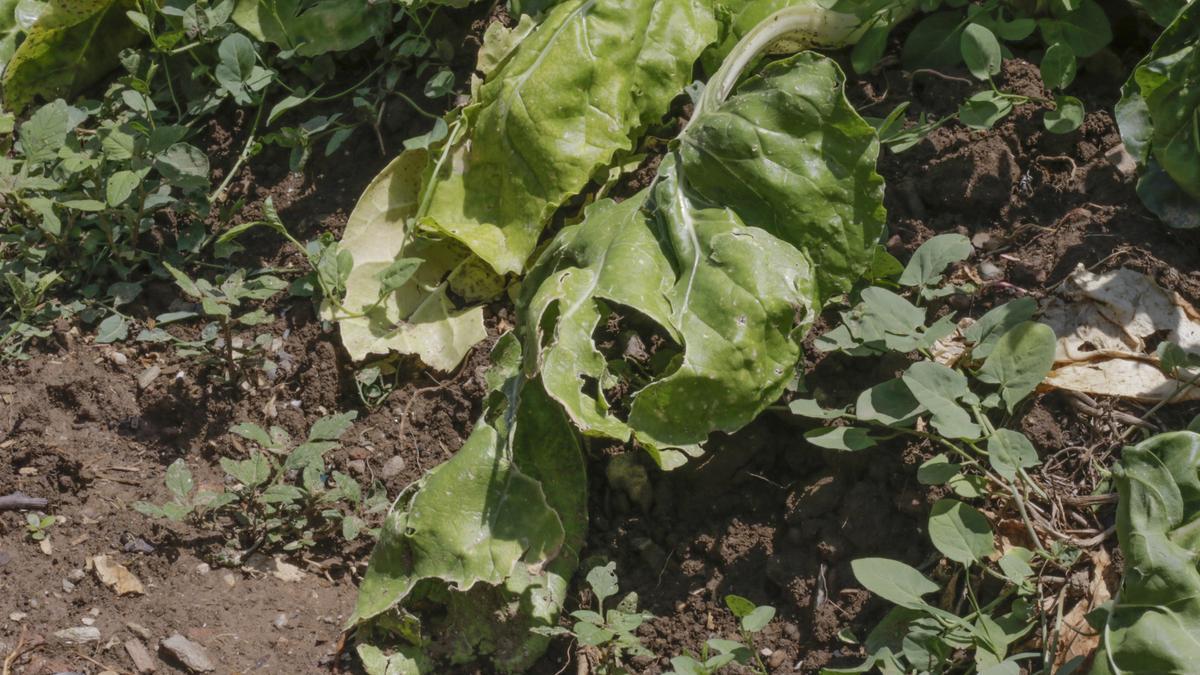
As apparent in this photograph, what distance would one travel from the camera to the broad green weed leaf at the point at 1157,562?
7.69 ft

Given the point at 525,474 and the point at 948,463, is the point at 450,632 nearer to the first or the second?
the point at 525,474

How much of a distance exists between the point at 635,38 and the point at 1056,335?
132 cm

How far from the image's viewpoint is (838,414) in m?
2.81

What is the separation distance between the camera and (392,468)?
126 inches

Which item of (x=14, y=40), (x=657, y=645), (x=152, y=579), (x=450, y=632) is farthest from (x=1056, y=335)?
(x=14, y=40)

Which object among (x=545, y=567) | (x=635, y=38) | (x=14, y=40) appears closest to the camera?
(x=545, y=567)

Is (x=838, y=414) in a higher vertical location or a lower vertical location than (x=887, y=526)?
higher

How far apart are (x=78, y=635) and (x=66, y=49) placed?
204cm

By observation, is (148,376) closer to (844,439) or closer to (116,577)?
(116,577)

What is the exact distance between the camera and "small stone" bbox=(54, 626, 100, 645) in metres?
2.84

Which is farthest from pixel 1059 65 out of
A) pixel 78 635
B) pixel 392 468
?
pixel 78 635

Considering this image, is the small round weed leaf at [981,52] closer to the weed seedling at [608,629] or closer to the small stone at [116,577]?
the weed seedling at [608,629]

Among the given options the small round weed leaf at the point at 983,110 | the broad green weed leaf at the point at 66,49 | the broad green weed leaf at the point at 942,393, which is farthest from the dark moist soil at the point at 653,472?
the broad green weed leaf at the point at 66,49

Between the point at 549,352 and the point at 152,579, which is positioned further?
the point at 152,579
